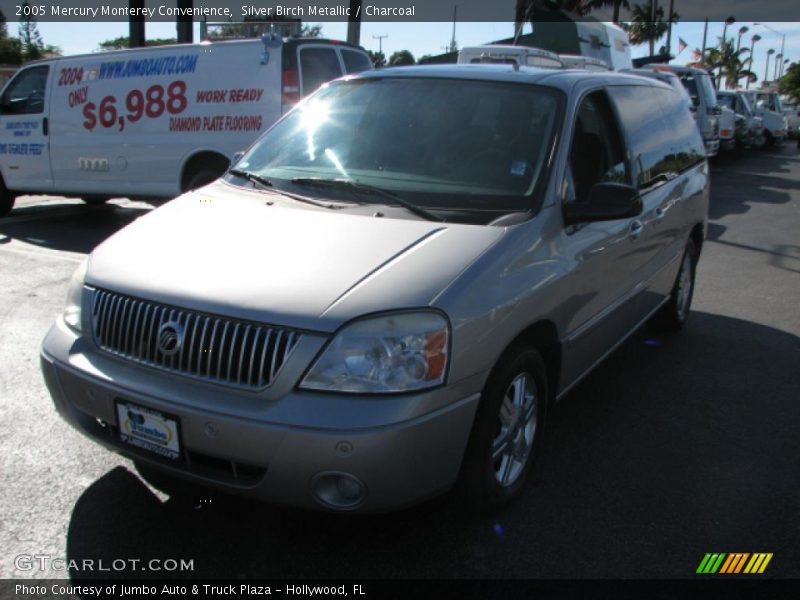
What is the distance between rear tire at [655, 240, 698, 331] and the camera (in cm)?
577

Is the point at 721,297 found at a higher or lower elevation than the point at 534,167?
lower

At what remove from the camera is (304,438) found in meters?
2.59

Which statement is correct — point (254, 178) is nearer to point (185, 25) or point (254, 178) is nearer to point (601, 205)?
point (601, 205)

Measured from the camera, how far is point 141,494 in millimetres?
3367

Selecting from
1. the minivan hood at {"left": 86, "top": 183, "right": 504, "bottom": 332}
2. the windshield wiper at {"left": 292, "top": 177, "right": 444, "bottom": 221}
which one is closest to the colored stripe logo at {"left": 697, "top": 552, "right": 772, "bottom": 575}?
the minivan hood at {"left": 86, "top": 183, "right": 504, "bottom": 332}

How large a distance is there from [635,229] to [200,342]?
2.55m

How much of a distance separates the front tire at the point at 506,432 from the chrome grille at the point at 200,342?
798mm

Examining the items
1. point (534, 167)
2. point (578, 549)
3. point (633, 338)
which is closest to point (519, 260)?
point (534, 167)

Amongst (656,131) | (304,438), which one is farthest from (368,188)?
(656,131)

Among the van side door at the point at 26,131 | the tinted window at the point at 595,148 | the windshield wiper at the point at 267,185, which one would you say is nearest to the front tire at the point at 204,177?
the van side door at the point at 26,131

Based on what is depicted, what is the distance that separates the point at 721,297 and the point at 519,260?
15.1 feet

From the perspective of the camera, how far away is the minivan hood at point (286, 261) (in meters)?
2.75

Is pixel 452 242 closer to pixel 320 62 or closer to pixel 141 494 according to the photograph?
pixel 141 494

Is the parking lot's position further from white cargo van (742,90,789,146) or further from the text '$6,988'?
white cargo van (742,90,789,146)
